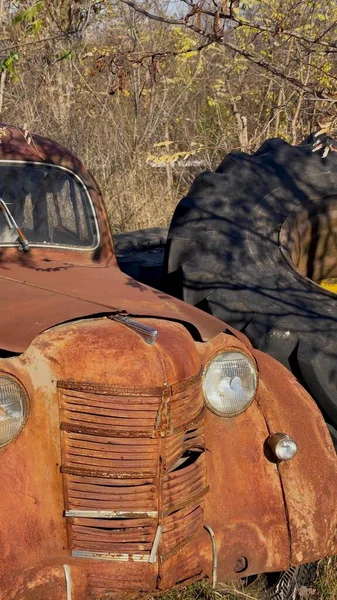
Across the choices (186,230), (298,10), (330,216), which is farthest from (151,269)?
(298,10)

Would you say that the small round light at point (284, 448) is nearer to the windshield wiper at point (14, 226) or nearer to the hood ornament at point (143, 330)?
the hood ornament at point (143, 330)

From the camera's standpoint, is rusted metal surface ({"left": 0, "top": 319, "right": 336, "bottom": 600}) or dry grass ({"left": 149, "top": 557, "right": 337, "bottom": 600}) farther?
dry grass ({"left": 149, "top": 557, "right": 337, "bottom": 600})

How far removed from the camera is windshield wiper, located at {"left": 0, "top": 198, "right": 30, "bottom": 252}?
3877 millimetres

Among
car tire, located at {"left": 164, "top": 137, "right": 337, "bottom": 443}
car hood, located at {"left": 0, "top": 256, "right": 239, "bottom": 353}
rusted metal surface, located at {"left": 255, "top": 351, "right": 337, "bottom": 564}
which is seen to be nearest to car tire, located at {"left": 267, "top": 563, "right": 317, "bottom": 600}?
rusted metal surface, located at {"left": 255, "top": 351, "right": 337, "bottom": 564}

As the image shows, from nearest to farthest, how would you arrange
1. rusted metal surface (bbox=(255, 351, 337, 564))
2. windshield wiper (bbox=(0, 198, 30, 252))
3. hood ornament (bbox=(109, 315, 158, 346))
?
hood ornament (bbox=(109, 315, 158, 346))
rusted metal surface (bbox=(255, 351, 337, 564))
windshield wiper (bbox=(0, 198, 30, 252))

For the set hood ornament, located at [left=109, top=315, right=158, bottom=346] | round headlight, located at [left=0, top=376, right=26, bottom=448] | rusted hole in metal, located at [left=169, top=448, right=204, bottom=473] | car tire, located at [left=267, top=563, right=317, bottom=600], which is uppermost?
hood ornament, located at [left=109, top=315, right=158, bottom=346]

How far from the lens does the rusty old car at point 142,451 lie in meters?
2.81

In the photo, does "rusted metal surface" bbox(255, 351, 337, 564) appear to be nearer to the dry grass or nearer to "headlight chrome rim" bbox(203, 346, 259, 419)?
"headlight chrome rim" bbox(203, 346, 259, 419)

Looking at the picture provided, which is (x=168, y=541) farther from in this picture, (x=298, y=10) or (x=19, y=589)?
(x=298, y=10)

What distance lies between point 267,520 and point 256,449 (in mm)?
266

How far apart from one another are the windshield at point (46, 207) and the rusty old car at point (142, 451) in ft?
1.53

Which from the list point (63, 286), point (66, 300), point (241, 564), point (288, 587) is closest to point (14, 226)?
point (63, 286)

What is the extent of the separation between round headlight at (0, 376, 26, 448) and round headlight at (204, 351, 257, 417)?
29.2 inches

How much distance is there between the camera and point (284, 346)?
13.3ft
